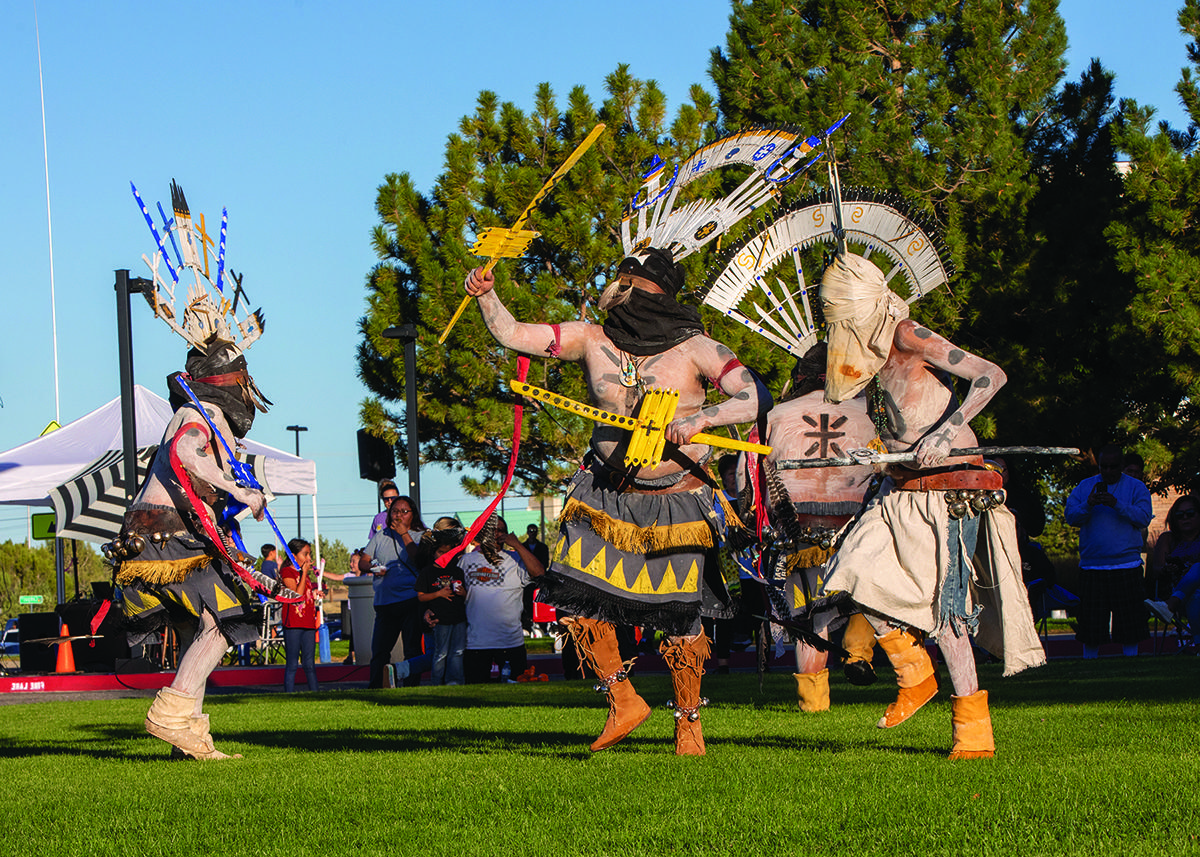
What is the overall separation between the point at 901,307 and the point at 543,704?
420cm

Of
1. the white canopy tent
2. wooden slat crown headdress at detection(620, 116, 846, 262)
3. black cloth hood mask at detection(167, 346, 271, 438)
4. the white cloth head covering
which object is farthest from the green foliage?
the white cloth head covering

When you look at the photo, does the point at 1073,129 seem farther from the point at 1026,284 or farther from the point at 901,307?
the point at 901,307

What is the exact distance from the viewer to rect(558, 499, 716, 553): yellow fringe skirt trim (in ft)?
18.2

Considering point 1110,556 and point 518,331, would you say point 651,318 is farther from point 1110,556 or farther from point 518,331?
point 1110,556

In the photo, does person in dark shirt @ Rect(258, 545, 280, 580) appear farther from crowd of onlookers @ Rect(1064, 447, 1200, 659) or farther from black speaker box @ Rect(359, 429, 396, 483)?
crowd of onlookers @ Rect(1064, 447, 1200, 659)

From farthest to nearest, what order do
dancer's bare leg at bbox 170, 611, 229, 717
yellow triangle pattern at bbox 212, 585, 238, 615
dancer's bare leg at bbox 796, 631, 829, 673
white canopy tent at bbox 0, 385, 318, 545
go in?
1. white canopy tent at bbox 0, 385, 318, 545
2. dancer's bare leg at bbox 796, 631, 829, 673
3. yellow triangle pattern at bbox 212, 585, 238, 615
4. dancer's bare leg at bbox 170, 611, 229, 717

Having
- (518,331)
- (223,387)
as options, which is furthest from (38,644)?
(518,331)

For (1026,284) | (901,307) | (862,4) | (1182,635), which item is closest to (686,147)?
(862,4)

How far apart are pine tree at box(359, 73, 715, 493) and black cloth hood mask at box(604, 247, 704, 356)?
13206 millimetres

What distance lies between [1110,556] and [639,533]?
7.43 meters

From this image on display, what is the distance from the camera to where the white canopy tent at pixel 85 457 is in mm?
18062

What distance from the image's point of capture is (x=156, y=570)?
6.25m

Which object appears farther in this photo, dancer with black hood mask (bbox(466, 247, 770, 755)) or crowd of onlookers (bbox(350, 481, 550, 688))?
crowd of onlookers (bbox(350, 481, 550, 688))

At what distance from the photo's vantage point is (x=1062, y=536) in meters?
27.5
